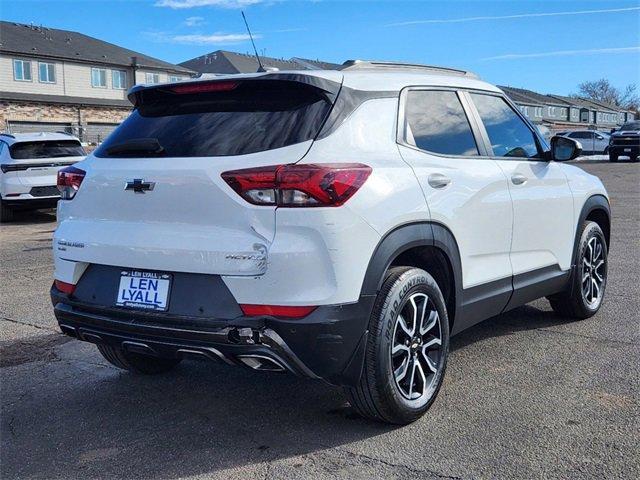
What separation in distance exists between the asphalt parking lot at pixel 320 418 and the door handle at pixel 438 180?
125 cm

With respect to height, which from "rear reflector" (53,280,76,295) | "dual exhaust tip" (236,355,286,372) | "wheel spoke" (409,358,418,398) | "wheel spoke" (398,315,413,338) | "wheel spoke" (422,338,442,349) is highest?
"rear reflector" (53,280,76,295)

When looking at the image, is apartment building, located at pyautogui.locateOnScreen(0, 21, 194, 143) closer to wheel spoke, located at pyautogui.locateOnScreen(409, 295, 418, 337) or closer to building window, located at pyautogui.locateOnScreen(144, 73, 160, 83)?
building window, located at pyautogui.locateOnScreen(144, 73, 160, 83)

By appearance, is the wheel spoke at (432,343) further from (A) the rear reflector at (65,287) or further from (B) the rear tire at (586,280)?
(B) the rear tire at (586,280)

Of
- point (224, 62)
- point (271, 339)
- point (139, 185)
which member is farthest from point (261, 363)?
point (224, 62)

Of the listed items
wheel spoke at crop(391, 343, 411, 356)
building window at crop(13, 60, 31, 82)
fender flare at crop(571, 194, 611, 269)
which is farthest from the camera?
building window at crop(13, 60, 31, 82)

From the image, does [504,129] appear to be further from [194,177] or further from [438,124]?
[194,177]

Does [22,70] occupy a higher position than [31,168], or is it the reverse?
[22,70]

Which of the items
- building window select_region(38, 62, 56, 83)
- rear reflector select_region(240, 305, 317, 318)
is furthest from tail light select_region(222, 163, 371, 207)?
building window select_region(38, 62, 56, 83)

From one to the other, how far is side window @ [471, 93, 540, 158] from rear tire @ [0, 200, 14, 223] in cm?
1171

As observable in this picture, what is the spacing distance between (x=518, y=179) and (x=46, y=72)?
4931cm

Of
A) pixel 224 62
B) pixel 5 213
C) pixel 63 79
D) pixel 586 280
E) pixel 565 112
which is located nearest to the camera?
pixel 586 280

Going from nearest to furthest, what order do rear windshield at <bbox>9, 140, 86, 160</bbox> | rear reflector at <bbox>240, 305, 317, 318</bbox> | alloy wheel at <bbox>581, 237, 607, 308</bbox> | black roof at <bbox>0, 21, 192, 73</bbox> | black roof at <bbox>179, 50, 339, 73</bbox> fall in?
rear reflector at <bbox>240, 305, 317, 318</bbox>
alloy wheel at <bbox>581, 237, 607, 308</bbox>
rear windshield at <bbox>9, 140, 86, 160</bbox>
black roof at <bbox>0, 21, 192, 73</bbox>
black roof at <bbox>179, 50, 339, 73</bbox>

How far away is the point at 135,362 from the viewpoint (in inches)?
175

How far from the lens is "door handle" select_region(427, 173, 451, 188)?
3777 mm
